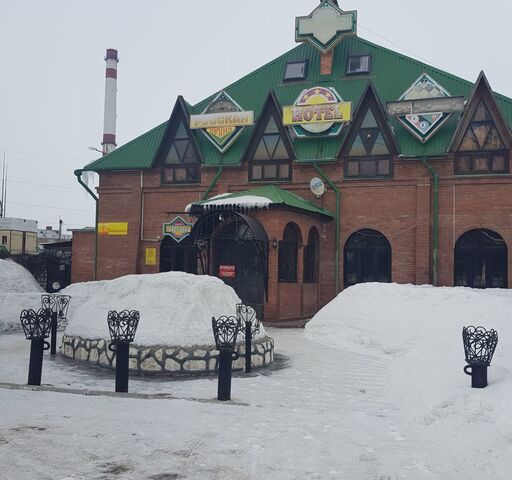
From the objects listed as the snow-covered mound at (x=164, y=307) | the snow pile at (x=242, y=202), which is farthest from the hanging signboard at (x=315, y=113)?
the snow-covered mound at (x=164, y=307)

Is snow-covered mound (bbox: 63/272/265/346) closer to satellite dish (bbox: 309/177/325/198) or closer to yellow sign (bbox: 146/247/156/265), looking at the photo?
satellite dish (bbox: 309/177/325/198)

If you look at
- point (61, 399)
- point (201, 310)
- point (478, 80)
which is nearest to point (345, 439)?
point (61, 399)

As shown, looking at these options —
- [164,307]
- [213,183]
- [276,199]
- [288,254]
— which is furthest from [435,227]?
[164,307]

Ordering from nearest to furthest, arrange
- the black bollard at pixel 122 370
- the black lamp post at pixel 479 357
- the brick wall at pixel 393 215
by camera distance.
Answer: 1. the black lamp post at pixel 479 357
2. the black bollard at pixel 122 370
3. the brick wall at pixel 393 215

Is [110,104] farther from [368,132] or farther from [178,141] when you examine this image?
[368,132]

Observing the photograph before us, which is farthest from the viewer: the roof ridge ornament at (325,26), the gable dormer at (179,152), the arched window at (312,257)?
the roof ridge ornament at (325,26)

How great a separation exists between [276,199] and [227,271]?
303 cm

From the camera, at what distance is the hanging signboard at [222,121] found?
2316 cm

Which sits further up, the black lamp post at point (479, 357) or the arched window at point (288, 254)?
the arched window at point (288, 254)

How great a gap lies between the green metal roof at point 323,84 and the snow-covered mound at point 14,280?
6057mm

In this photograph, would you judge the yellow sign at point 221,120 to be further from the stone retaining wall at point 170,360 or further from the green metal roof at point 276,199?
the stone retaining wall at point 170,360

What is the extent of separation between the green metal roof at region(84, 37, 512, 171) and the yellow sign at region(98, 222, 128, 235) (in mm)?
2382

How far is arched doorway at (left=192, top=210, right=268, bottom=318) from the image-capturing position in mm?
19141

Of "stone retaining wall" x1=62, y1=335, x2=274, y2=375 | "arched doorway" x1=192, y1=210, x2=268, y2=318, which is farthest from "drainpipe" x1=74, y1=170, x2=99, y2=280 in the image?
"stone retaining wall" x1=62, y1=335, x2=274, y2=375
